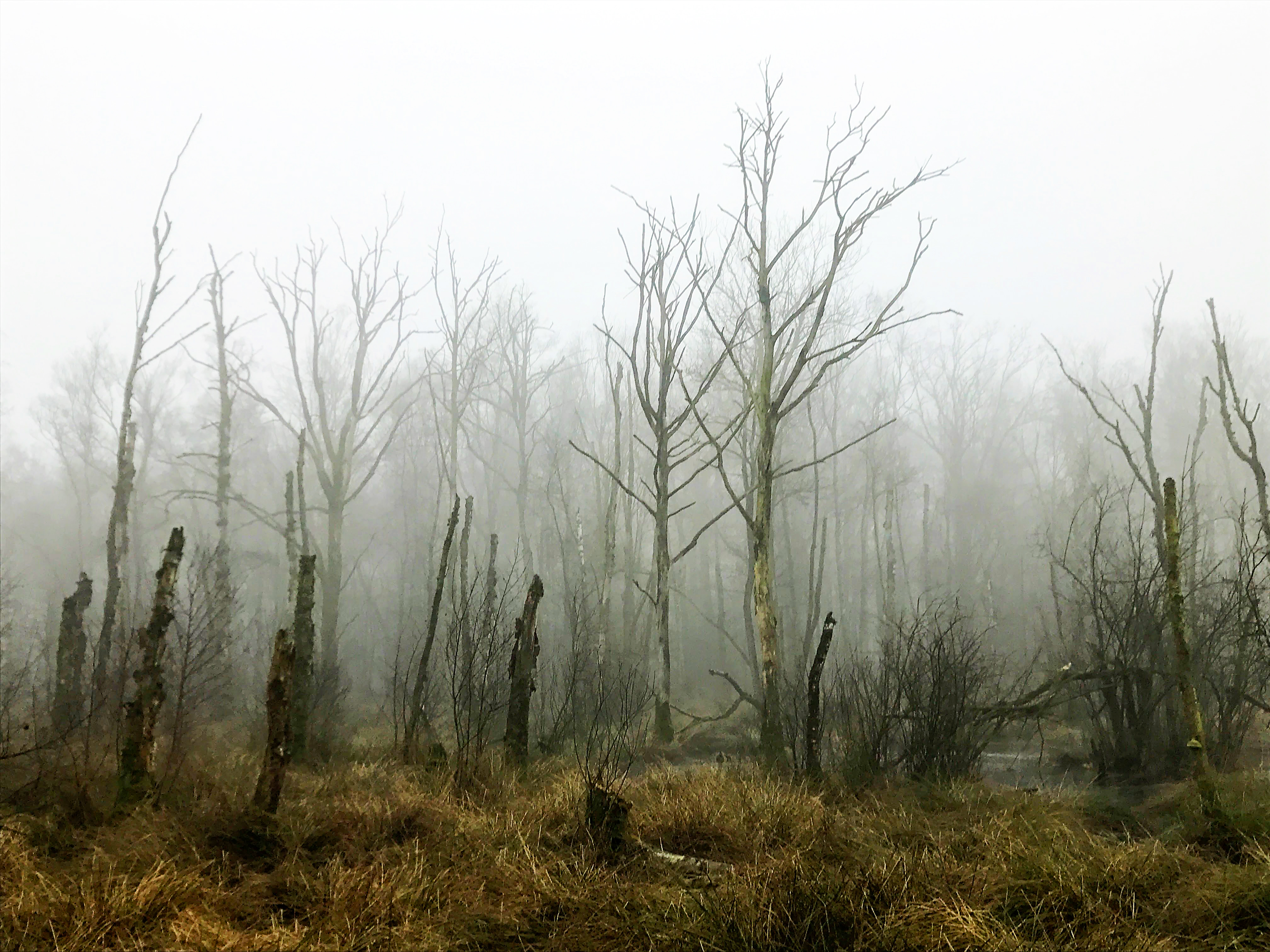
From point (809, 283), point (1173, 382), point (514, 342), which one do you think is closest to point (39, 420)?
point (514, 342)

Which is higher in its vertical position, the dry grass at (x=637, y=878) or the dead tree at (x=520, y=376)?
the dead tree at (x=520, y=376)

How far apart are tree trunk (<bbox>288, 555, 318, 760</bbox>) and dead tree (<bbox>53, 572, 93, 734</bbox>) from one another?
1.94m

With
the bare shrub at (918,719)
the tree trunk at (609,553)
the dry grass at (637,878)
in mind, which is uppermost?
the tree trunk at (609,553)

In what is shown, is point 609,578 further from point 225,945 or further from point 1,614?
point 1,614

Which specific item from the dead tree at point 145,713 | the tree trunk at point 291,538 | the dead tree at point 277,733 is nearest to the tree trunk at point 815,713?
the dead tree at point 277,733

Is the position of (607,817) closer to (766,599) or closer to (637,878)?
(637,878)

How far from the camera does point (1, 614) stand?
669 inches

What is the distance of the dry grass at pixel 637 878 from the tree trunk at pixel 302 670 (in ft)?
7.73

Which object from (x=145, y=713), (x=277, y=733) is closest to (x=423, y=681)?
(x=145, y=713)

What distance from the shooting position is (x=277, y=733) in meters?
5.06

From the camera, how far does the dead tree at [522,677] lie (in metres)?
7.55

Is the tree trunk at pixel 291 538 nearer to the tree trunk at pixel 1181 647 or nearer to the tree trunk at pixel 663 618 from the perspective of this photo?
the tree trunk at pixel 663 618

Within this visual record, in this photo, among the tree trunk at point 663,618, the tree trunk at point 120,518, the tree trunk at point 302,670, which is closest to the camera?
the tree trunk at point 302,670

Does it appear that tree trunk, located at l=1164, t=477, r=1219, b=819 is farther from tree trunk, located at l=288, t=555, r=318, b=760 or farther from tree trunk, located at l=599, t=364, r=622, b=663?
tree trunk, located at l=599, t=364, r=622, b=663
